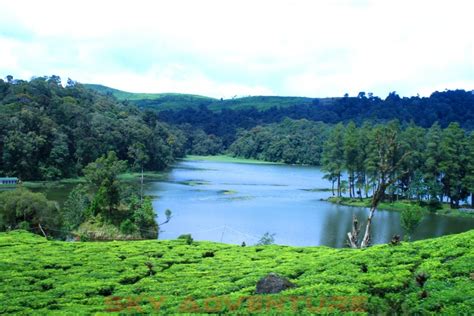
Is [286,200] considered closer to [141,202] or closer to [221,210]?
[221,210]

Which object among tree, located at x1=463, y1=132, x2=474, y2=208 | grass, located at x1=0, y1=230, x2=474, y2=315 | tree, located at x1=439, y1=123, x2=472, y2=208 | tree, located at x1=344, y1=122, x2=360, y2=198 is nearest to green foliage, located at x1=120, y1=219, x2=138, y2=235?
grass, located at x1=0, y1=230, x2=474, y2=315

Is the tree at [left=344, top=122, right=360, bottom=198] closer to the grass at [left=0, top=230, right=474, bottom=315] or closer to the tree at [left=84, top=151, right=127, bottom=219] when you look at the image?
the tree at [left=84, top=151, right=127, bottom=219]

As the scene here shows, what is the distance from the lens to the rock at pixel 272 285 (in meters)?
13.6

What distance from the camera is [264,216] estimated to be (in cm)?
5878

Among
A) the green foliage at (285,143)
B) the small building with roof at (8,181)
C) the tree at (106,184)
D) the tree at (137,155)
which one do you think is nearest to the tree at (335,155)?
the tree at (106,184)

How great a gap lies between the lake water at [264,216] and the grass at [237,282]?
18.6 meters

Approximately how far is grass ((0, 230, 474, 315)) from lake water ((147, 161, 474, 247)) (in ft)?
61.0

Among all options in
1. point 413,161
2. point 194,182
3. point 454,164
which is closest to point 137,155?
point 194,182

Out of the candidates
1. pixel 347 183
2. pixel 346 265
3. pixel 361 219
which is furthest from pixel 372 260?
pixel 347 183

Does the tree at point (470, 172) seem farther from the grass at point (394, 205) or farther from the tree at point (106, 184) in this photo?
the tree at point (106, 184)

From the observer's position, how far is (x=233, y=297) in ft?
44.2

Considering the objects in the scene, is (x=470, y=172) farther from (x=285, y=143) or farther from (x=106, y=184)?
(x=285, y=143)

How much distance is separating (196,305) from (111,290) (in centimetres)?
477

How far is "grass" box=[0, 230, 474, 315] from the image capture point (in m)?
12.2
